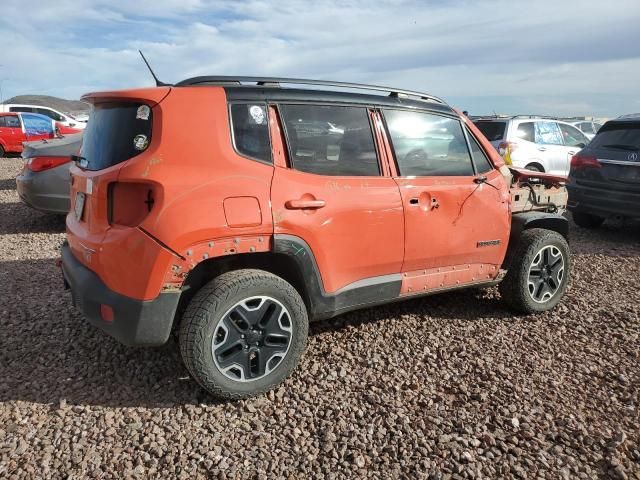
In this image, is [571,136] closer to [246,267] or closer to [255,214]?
[246,267]

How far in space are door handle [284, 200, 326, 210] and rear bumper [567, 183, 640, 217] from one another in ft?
17.7

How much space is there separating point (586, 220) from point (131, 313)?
726cm

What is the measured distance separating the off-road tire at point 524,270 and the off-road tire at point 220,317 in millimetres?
2017

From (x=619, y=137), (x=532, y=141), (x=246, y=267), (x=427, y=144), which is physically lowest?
(x=246, y=267)

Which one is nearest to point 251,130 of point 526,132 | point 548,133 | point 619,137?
point 619,137

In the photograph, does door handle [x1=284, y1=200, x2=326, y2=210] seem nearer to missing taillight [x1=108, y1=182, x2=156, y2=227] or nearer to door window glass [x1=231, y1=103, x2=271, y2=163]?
door window glass [x1=231, y1=103, x2=271, y2=163]

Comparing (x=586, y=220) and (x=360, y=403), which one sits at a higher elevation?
(x=586, y=220)

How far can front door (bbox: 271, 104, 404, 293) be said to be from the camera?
9.94ft

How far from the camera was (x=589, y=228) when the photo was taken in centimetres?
795

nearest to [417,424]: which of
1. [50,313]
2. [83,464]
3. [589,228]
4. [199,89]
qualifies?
[83,464]

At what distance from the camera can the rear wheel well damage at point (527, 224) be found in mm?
4301

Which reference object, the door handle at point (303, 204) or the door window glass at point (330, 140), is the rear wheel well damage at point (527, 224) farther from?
the door handle at point (303, 204)

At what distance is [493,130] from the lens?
1029 cm

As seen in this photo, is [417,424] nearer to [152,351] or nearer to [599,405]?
[599,405]
